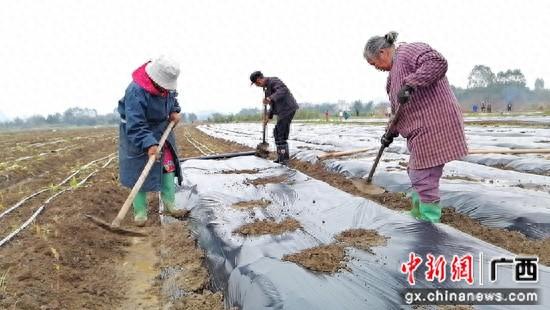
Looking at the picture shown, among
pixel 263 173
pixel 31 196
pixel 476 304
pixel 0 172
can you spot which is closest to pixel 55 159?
pixel 0 172

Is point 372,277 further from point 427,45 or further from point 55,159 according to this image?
point 55,159

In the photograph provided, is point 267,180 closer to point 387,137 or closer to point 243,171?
point 243,171

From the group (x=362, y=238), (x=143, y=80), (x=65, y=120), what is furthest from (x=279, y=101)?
(x=65, y=120)

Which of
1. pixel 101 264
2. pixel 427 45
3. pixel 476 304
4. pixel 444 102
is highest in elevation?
pixel 427 45

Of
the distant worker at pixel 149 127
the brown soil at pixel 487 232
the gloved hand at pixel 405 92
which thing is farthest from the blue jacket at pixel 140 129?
the brown soil at pixel 487 232

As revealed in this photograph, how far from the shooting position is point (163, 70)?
3396mm

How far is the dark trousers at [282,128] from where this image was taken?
21.7 feet

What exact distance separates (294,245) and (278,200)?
48.5 inches

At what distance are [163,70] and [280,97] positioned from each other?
3.23 metres

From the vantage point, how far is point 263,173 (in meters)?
5.40

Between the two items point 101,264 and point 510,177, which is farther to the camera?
point 510,177

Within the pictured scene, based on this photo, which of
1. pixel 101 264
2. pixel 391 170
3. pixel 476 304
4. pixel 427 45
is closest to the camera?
A: pixel 476 304

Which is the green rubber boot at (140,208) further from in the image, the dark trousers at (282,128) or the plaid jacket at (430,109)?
the dark trousers at (282,128)

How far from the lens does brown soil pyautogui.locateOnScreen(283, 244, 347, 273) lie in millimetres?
2219
